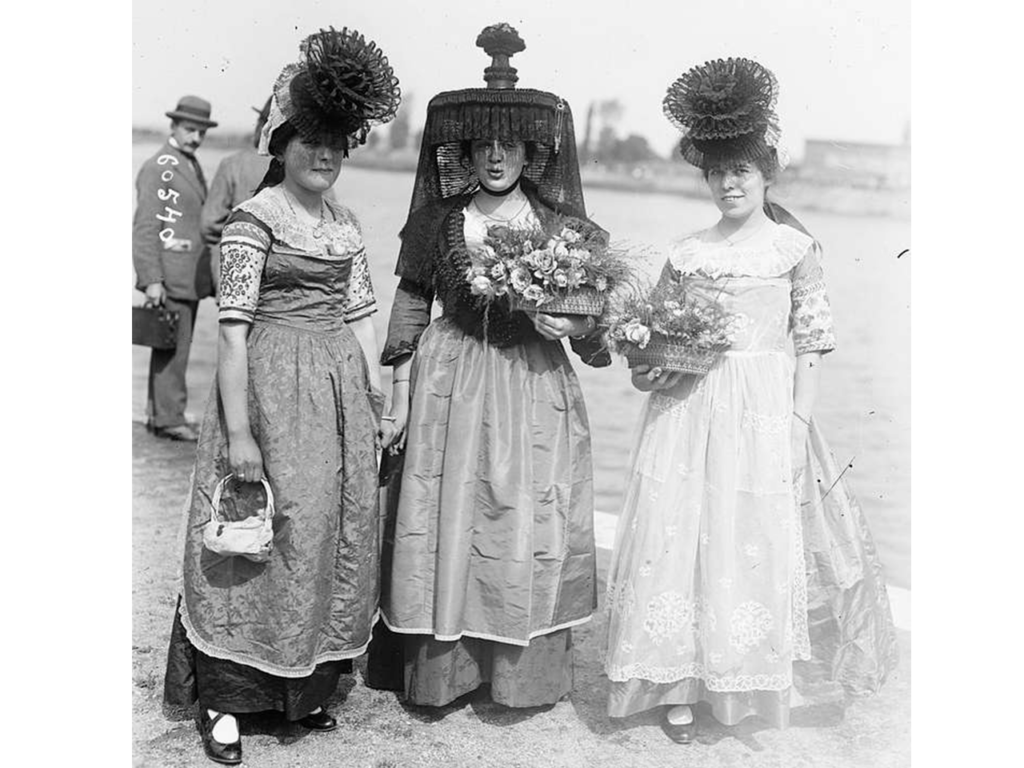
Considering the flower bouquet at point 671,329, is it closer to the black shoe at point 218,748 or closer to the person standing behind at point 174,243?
the black shoe at point 218,748

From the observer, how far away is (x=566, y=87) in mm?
3926

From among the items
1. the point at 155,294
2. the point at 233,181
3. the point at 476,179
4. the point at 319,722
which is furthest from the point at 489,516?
the point at 155,294

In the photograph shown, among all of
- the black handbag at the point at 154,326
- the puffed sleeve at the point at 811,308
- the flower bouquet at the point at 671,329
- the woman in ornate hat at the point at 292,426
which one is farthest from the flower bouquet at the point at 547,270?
the black handbag at the point at 154,326

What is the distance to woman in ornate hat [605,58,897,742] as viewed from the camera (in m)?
3.22

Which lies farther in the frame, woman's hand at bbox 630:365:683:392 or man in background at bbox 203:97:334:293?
man in background at bbox 203:97:334:293

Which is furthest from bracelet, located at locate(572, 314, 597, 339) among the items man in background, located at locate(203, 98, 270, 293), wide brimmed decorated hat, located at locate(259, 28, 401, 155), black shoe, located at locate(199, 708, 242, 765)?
man in background, located at locate(203, 98, 270, 293)

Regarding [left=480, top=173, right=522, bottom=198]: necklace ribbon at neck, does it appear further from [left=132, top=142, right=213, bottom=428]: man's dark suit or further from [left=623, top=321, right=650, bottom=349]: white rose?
[left=132, top=142, right=213, bottom=428]: man's dark suit

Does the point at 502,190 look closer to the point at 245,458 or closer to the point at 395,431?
the point at 395,431

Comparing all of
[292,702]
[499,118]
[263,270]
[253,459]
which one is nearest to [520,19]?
[499,118]

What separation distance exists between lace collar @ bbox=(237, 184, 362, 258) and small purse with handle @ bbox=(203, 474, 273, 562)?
73 cm

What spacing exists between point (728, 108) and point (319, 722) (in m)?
2.38

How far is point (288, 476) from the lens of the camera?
309 centimetres

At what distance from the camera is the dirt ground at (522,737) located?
10.7 feet

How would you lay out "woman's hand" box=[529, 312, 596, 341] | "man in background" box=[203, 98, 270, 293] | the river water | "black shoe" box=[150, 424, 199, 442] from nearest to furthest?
"woman's hand" box=[529, 312, 596, 341]
the river water
"man in background" box=[203, 98, 270, 293]
"black shoe" box=[150, 424, 199, 442]
